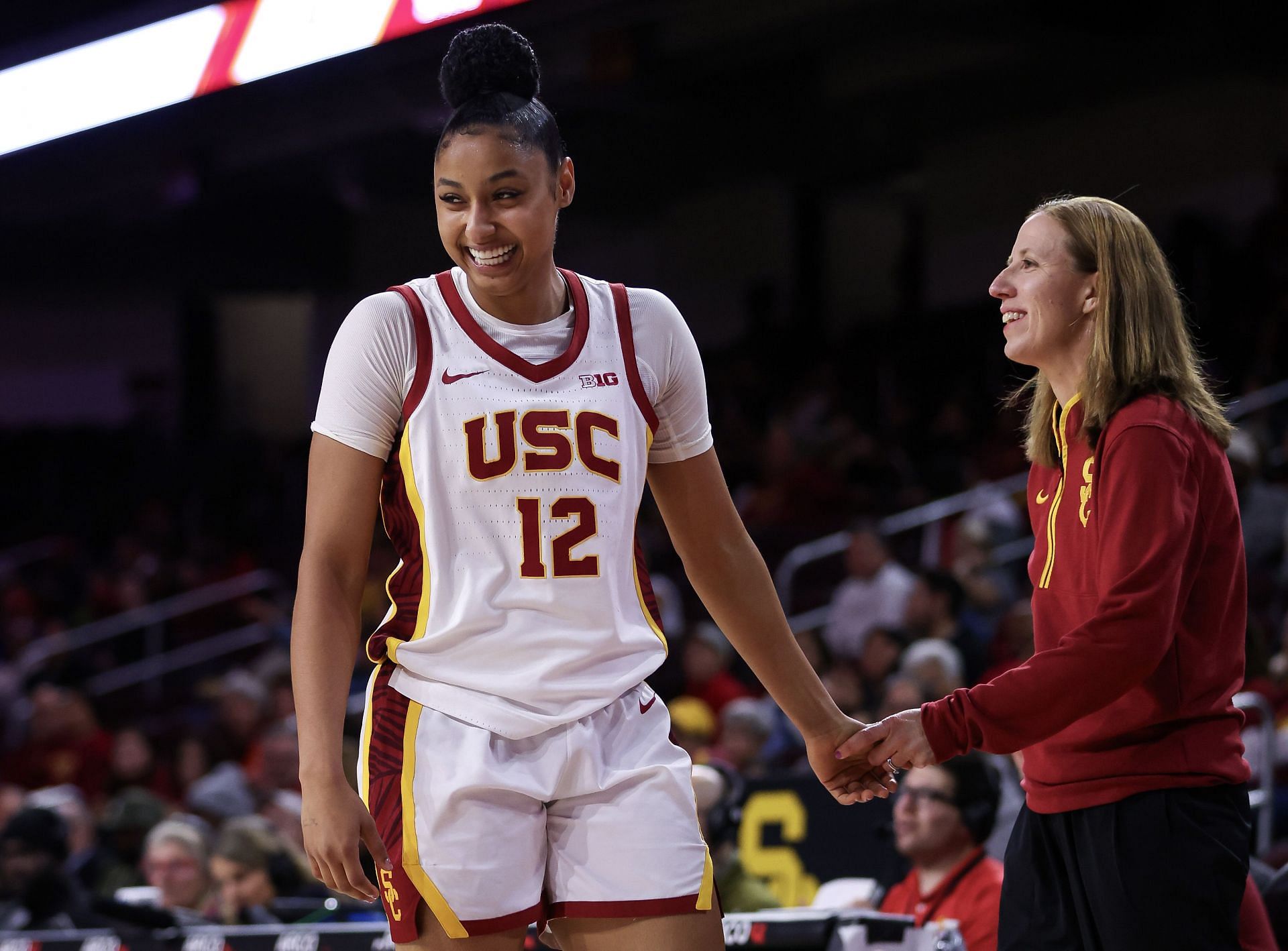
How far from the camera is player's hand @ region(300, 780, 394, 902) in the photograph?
221cm

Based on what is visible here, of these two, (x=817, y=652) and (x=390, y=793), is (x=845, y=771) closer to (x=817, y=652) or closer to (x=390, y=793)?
(x=390, y=793)

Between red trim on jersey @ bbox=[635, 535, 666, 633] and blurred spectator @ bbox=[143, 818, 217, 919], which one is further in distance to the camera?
blurred spectator @ bbox=[143, 818, 217, 919]

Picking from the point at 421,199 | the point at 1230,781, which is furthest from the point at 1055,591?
the point at 421,199

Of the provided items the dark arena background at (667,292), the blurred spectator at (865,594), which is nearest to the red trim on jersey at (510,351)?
the dark arena background at (667,292)

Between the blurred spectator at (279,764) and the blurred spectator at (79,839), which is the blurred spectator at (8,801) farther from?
the blurred spectator at (279,764)

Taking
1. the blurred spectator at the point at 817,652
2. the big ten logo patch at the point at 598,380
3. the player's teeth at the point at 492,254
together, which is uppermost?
the player's teeth at the point at 492,254

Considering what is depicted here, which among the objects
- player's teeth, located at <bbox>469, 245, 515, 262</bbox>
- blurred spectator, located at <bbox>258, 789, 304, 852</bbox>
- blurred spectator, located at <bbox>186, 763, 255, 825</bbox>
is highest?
player's teeth, located at <bbox>469, 245, 515, 262</bbox>

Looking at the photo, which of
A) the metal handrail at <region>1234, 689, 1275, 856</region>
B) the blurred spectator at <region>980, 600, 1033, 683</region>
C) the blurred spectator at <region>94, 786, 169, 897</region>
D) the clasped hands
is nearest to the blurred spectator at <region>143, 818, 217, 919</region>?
the blurred spectator at <region>94, 786, 169, 897</region>

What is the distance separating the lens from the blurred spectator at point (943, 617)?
7324 millimetres

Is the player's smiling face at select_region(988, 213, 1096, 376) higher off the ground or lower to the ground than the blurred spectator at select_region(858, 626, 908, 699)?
higher

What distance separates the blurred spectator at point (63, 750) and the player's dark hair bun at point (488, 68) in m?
7.61

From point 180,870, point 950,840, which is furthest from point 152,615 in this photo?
point 950,840

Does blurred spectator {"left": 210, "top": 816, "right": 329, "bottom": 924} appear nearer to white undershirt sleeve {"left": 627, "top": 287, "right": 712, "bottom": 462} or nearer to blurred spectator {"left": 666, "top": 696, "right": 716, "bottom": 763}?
blurred spectator {"left": 666, "top": 696, "right": 716, "bottom": 763}

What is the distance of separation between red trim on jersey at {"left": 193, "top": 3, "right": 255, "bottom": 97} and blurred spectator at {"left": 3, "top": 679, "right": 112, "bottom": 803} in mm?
3678
